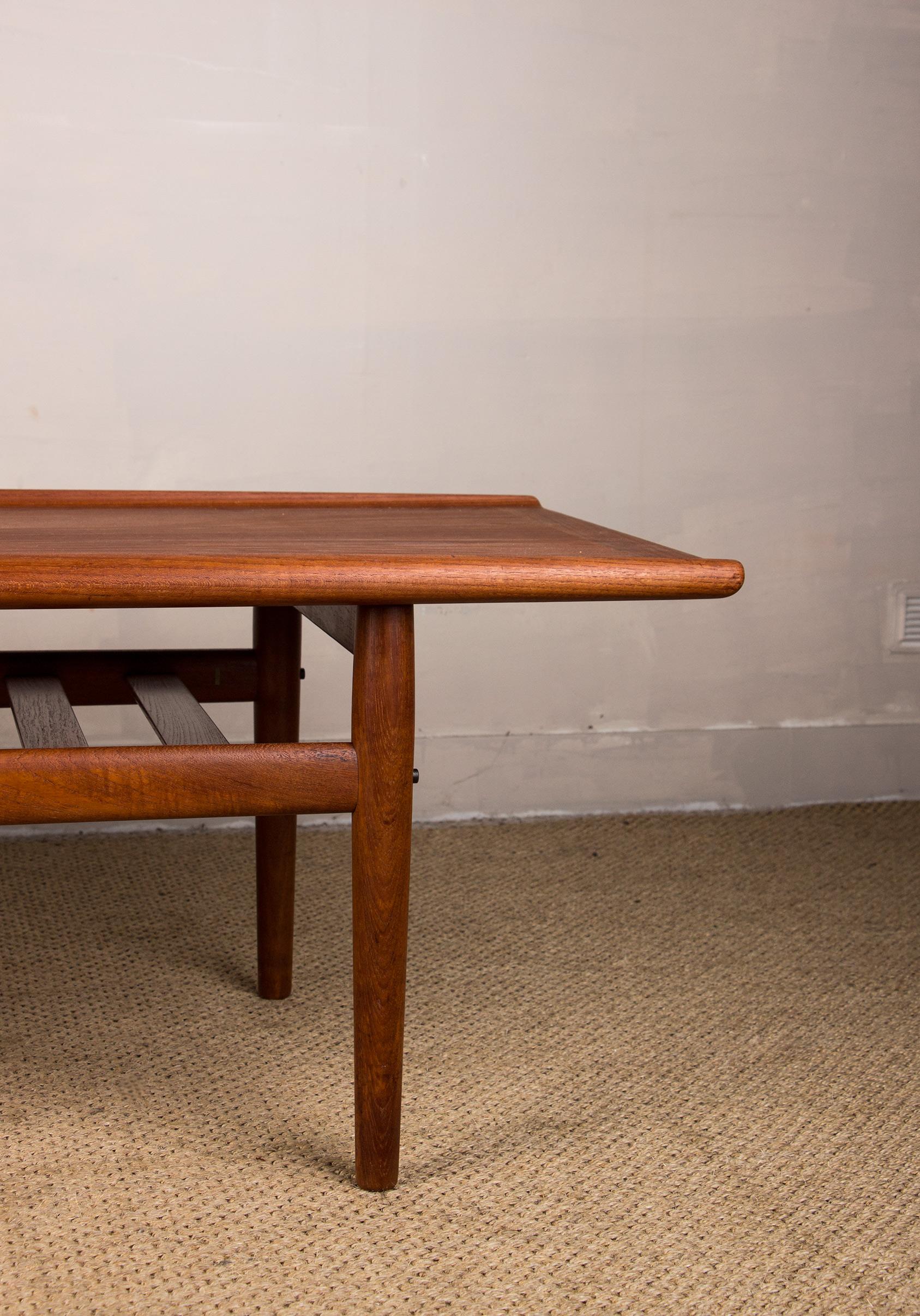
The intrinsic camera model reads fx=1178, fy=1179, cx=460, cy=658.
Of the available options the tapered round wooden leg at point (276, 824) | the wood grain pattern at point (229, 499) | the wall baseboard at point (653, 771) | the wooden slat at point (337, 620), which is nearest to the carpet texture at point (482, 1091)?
the tapered round wooden leg at point (276, 824)

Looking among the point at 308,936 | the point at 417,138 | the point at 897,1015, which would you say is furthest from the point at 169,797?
the point at 417,138

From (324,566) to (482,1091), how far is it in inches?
25.8

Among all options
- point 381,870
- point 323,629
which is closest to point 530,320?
point 323,629

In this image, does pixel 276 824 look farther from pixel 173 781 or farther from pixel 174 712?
pixel 173 781

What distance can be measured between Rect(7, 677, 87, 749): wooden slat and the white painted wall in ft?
2.45

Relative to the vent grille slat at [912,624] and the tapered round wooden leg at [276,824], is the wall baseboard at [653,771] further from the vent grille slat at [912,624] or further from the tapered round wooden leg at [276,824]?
the tapered round wooden leg at [276,824]

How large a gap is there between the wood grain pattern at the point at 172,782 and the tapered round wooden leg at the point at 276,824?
38 cm

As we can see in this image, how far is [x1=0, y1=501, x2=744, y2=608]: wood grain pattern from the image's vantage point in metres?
0.81

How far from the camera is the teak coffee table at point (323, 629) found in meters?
0.83

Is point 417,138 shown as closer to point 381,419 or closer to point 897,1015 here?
point 381,419

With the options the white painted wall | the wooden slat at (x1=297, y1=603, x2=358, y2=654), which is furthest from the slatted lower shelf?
the white painted wall

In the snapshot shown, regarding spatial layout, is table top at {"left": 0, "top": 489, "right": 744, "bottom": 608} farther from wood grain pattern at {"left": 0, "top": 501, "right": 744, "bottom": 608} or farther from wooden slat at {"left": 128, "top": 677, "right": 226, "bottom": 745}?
wooden slat at {"left": 128, "top": 677, "right": 226, "bottom": 745}

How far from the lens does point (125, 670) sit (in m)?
1.30

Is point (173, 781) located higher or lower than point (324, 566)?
lower
